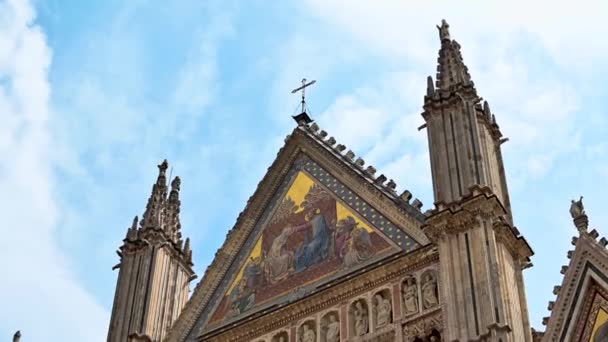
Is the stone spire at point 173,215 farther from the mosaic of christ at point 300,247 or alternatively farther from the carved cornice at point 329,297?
the carved cornice at point 329,297

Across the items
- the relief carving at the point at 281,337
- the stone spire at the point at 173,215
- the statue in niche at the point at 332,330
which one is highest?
the stone spire at the point at 173,215

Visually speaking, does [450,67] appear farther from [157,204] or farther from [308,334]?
[157,204]

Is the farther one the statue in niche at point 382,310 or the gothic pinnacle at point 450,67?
the gothic pinnacle at point 450,67

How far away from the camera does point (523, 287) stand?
15.2m

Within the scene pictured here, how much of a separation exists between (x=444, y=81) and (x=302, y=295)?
4084 mm

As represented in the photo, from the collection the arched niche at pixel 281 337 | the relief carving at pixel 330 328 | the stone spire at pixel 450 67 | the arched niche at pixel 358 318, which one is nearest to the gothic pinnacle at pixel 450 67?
the stone spire at pixel 450 67

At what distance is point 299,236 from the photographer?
17922mm

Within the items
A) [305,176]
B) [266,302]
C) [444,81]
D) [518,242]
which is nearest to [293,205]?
[305,176]

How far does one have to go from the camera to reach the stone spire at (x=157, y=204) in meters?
19.6

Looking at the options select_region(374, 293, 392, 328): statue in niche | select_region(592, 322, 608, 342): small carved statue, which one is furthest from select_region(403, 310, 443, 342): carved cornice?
select_region(592, 322, 608, 342): small carved statue

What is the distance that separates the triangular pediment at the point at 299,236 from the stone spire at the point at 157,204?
1447 mm

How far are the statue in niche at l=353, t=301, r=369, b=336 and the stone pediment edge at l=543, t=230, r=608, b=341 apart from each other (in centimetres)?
256

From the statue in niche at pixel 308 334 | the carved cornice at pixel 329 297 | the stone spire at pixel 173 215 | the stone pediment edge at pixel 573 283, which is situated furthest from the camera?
the stone spire at pixel 173 215

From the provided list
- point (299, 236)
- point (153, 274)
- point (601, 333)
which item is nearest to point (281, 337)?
point (299, 236)
